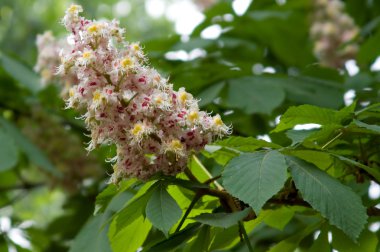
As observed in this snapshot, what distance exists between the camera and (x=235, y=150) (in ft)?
5.44

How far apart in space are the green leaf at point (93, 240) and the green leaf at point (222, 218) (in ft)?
1.89

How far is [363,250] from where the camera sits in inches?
72.1

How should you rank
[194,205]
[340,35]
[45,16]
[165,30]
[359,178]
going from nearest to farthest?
[194,205] < [359,178] < [340,35] < [45,16] < [165,30]

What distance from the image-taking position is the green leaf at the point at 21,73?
3.29 metres

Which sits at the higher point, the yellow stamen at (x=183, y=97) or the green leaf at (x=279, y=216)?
the yellow stamen at (x=183, y=97)

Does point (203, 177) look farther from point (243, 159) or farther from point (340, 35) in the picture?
point (340, 35)

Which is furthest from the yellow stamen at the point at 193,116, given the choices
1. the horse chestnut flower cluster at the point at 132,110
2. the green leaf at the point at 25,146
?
the green leaf at the point at 25,146

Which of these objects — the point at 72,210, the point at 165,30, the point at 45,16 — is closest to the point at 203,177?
the point at 72,210

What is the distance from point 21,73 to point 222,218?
2138 mm

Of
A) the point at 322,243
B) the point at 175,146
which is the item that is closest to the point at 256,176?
the point at 175,146

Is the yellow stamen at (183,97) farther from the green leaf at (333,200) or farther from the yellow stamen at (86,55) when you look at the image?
the green leaf at (333,200)

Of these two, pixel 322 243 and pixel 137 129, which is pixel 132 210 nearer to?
pixel 137 129

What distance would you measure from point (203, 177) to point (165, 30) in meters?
5.50

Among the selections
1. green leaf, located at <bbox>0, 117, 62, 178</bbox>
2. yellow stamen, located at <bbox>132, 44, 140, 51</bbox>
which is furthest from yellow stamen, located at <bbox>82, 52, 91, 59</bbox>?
green leaf, located at <bbox>0, 117, 62, 178</bbox>
